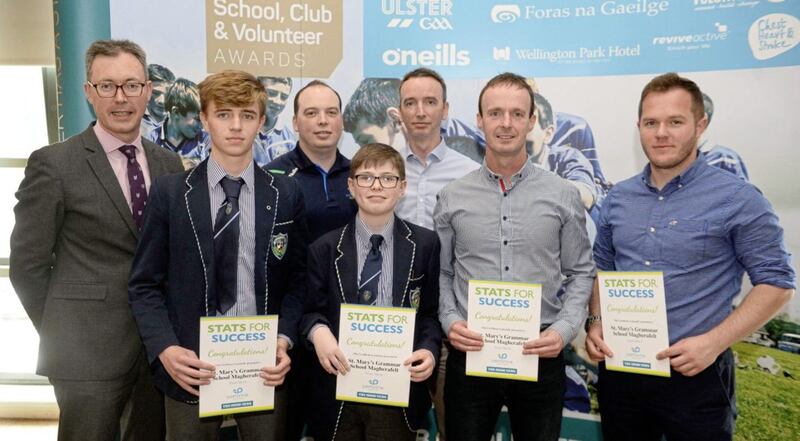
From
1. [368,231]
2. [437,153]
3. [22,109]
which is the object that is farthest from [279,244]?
[22,109]

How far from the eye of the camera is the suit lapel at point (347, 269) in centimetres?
237

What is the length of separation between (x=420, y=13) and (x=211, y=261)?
2388mm

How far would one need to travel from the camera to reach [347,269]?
2391mm

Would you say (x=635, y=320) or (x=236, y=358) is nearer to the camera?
(x=236, y=358)

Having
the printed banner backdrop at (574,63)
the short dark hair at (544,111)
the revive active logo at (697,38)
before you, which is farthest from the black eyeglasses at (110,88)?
the revive active logo at (697,38)

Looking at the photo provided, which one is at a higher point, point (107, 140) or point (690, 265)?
point (107, 140)

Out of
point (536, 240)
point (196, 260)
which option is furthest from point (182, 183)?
point (536, 240)

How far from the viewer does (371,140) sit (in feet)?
12.9

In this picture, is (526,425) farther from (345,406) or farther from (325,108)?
(325,108)

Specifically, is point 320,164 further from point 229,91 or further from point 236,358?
point 236,358

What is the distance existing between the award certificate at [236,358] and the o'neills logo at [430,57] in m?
2.25

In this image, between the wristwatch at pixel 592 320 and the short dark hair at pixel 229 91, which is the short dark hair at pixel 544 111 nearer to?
the wristwatch at pixel 592 320

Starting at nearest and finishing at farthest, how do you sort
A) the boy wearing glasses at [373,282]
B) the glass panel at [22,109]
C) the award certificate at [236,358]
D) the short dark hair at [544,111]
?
the award certificate at [236,358], the boy wearing glasses at [373,282], the short dark hair at [544,111], the glass panel at [22,109]

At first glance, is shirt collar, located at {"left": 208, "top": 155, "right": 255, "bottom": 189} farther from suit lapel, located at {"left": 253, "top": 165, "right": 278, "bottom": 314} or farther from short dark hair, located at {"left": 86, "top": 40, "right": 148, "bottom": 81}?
short dark hair, located at {"left": 86, "top": 40, "right": 148, "bottom": 81}
